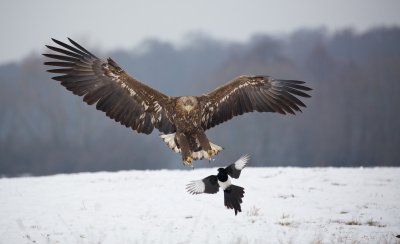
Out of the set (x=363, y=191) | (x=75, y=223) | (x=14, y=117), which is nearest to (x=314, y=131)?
(x=14, y=117)

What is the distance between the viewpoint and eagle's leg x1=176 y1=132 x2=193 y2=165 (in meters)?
6.24

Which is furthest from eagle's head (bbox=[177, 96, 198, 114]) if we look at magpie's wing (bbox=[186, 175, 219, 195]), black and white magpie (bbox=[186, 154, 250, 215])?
magpie's wing (bbox=[186, 175, 219, 195])

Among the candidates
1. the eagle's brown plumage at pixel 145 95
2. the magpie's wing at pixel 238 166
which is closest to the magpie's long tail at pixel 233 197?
the magpie's wing at pixel 238 166

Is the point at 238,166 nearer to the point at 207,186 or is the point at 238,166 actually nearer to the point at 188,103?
the point at 207,186

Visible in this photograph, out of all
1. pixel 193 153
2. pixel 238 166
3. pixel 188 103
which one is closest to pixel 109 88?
pixel 188 103

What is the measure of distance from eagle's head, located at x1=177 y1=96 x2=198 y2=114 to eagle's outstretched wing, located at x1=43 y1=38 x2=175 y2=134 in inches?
37.7

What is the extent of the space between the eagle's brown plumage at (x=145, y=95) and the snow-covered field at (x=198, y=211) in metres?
2.79

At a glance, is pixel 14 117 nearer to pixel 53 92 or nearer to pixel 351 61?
pixel 53 92

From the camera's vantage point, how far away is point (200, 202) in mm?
12398

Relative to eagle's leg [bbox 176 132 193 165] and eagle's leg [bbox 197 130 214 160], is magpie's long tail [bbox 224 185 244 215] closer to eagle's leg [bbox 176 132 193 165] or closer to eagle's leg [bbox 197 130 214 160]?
eagle's leg [bbox 197 130 214 160]

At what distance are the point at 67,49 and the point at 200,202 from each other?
5743 millimetres

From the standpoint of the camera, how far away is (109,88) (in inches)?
312

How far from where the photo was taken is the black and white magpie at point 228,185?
649cm

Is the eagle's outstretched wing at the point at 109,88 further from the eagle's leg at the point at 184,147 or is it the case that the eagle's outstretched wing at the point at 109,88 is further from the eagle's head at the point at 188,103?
the eagle's head at the point at 188,103
